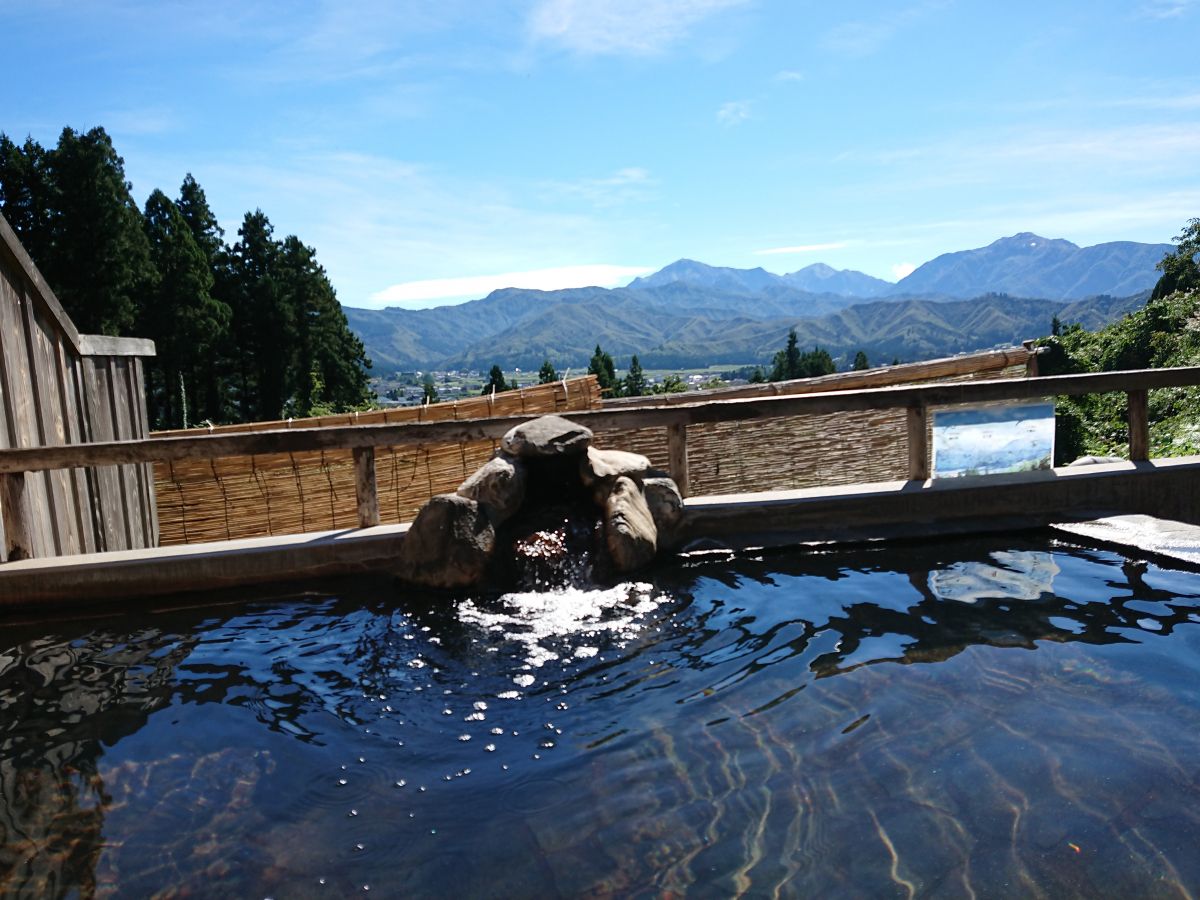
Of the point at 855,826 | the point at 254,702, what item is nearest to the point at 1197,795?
the point at 855,826

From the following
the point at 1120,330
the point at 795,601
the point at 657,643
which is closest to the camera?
the point at 657,643

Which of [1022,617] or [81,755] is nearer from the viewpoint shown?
[81,755]

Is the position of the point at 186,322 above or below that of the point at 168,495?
above

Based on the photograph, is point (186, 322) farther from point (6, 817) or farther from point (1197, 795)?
point (1197, 795)

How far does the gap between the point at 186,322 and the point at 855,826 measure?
2905 cm

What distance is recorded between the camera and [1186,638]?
153 inches

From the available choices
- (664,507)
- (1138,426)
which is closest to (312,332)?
(664,507)

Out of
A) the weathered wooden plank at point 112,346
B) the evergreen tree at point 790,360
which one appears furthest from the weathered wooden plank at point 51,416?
the evergreen tree at point 790,360

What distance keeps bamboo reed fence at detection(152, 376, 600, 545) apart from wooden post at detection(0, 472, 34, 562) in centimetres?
253

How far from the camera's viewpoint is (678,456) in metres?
5.89

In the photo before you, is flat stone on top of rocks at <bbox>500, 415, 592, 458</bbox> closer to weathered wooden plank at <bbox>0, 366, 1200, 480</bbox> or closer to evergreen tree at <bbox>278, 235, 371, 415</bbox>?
weathered wooden plank at <bbox>0, 366, 1200, 480</bbox>

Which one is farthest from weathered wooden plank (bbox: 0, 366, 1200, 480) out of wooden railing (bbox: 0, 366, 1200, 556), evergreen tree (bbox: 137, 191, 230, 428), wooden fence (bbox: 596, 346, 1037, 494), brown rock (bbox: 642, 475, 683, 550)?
evergreen tree (bbox: 137, 191, 230, 428)

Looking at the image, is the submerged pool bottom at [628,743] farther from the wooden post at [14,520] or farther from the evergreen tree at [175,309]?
the evergreen tree at [175,309]

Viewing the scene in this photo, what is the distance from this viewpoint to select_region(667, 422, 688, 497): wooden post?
5.86 meters
